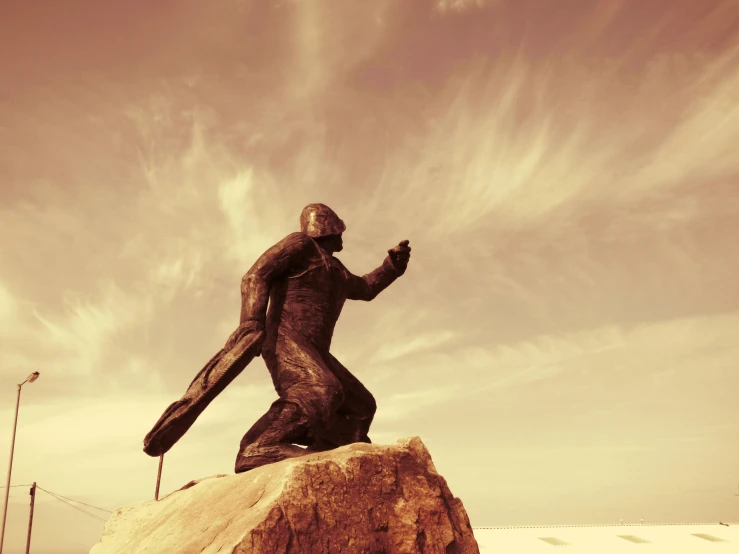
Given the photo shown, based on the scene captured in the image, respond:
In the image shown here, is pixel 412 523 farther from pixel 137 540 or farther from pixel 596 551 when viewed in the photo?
pixel 596 551

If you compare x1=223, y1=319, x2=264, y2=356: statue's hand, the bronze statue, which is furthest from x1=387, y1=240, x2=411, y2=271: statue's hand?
x1=223, y1=319, x2=264, y2=356: statue's hand

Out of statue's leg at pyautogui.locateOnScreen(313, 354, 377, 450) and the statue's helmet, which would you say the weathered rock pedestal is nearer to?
statue's leg at pyautogui.locateOnScreen(313, 354, 377, 450)

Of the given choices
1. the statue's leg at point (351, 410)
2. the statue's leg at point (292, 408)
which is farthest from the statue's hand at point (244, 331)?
the statue's leg at point (351, 410)

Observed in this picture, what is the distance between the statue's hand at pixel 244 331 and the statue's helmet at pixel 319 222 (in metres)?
1.24

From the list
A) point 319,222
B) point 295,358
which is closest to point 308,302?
point 295,358

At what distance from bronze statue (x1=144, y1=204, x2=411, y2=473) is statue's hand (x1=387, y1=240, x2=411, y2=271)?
0.56 metres

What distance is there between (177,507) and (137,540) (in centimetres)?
35

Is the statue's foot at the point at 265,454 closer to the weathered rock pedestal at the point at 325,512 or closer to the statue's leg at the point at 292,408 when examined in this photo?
the statue's leg at the point at 292,408

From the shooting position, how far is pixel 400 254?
671 centimetres

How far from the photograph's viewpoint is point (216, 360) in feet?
16.7

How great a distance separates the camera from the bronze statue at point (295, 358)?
4926mm

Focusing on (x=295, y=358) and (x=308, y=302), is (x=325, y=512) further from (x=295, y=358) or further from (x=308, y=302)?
(x=308, y=302)

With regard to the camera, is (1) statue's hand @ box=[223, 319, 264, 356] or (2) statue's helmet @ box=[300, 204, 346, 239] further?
(2) statue's helmet @ box=[300, 204, 346, 239]

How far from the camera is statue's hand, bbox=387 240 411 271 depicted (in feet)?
21.9
